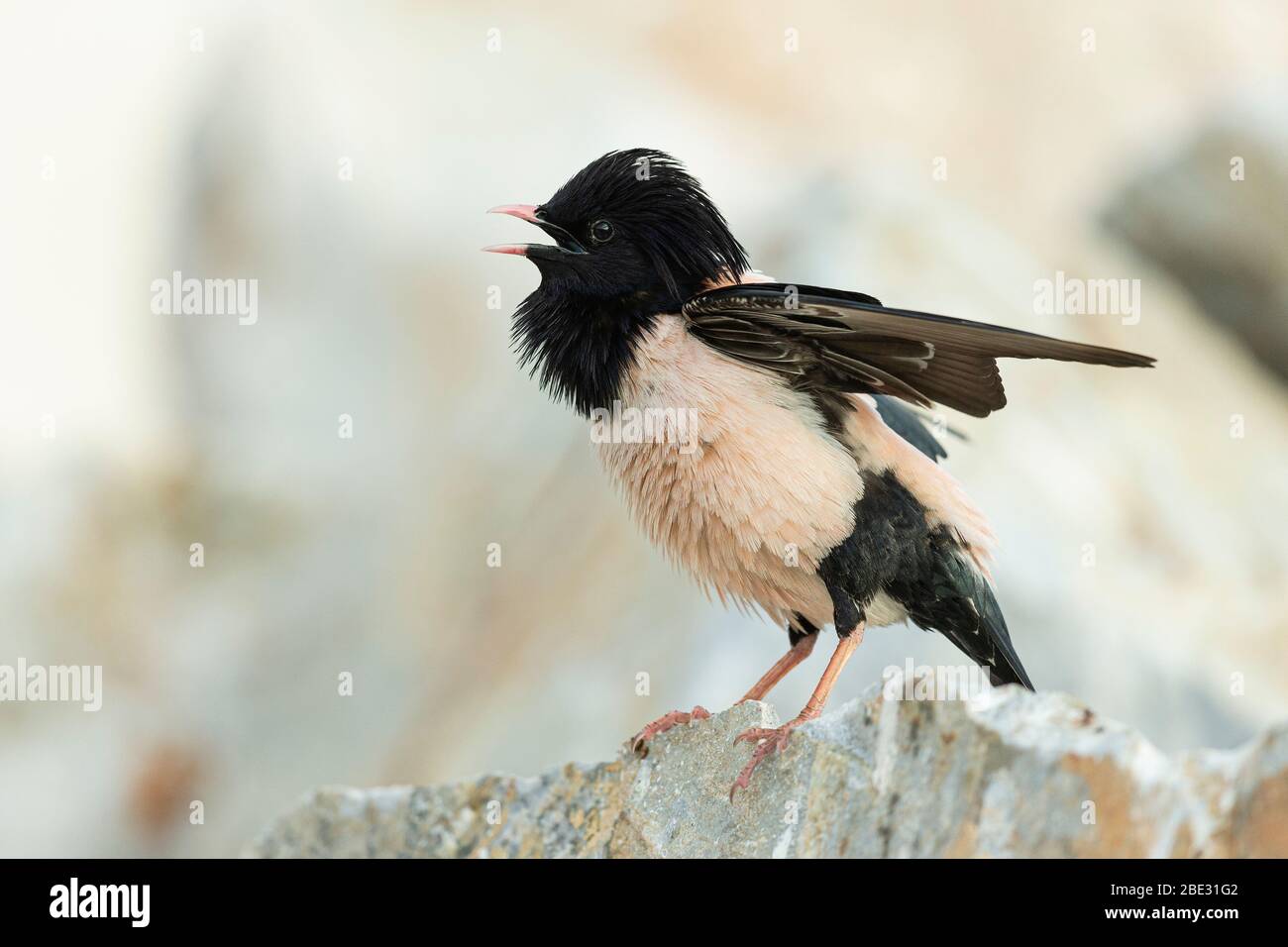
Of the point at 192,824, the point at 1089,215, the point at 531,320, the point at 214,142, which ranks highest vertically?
the point at 214,142

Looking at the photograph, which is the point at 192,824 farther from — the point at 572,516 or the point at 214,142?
the point at 214,142

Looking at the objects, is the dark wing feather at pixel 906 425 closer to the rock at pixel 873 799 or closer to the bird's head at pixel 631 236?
the bird's head at pixel 631 236

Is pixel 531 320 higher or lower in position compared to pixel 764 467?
higher

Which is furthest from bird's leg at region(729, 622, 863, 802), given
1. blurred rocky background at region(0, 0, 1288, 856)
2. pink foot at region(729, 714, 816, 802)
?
blurred rocky background at region(0, 0, 1288, 856)

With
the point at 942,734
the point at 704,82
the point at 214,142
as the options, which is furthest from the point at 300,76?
the point at 942,734

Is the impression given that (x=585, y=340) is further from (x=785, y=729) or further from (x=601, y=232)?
(x=785, y=729)

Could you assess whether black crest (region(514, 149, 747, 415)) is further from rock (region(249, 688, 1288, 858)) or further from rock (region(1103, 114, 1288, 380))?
rock (region(1103, 114, 1288, 380))
